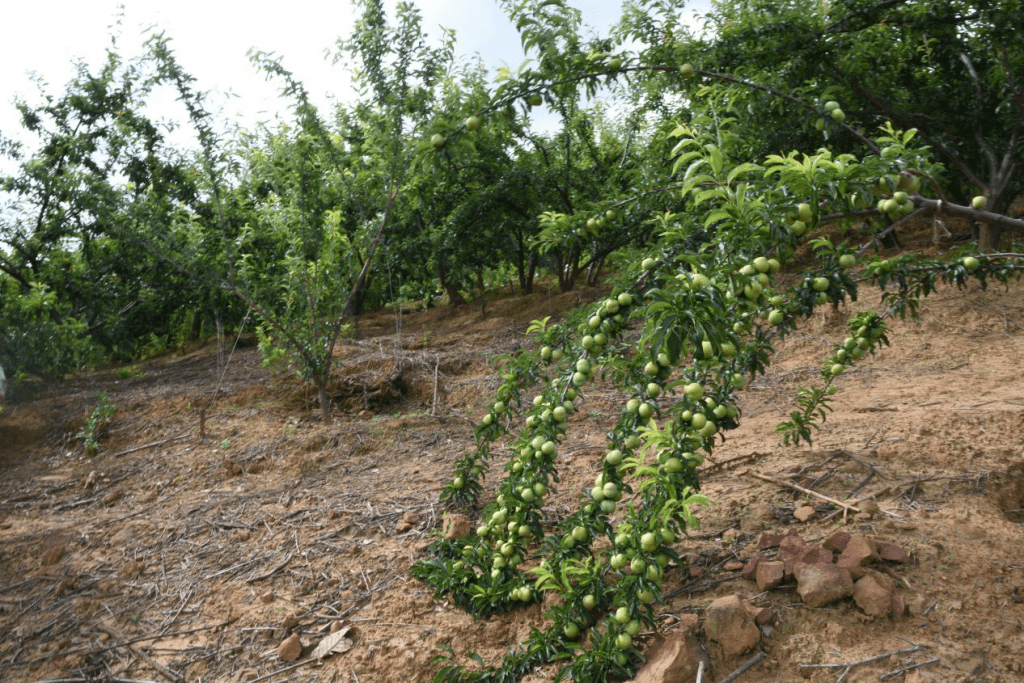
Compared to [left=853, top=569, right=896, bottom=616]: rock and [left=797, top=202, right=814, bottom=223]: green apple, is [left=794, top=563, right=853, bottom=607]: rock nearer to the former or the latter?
[left=853, top=569, right=896, bottom=616]: rock

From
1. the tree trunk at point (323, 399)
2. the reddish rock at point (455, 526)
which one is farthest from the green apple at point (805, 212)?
the tree trunk at point (323, 399)

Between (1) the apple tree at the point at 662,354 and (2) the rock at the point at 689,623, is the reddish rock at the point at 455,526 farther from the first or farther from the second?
(2) the rock at the point at 689,623

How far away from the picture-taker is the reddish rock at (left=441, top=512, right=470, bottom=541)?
10.0 feet

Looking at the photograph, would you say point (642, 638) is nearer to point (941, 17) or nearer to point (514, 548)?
point (514, 548)

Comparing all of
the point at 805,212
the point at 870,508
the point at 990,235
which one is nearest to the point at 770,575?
the point at 870,508

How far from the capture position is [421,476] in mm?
4152

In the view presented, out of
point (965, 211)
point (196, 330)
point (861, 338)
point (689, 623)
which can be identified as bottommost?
point (689, 623)

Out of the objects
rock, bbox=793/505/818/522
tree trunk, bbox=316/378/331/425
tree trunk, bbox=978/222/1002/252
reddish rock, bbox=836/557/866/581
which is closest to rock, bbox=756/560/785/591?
reddish rock, bbox=836/557/866/581

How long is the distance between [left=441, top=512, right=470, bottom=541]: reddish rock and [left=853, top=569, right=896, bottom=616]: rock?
5.42 ft

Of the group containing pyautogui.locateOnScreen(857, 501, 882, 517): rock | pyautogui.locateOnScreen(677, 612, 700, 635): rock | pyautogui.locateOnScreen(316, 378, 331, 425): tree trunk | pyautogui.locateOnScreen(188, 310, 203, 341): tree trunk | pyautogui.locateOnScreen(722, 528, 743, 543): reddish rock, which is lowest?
pyautogui.locateOnScreen(677, 612, 700, 635): rock

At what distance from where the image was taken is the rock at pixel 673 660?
191 cm

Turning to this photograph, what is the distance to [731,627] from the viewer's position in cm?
206

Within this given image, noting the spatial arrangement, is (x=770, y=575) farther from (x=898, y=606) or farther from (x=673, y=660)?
(x=673, y=660)

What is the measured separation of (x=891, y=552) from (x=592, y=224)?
5.50ft
